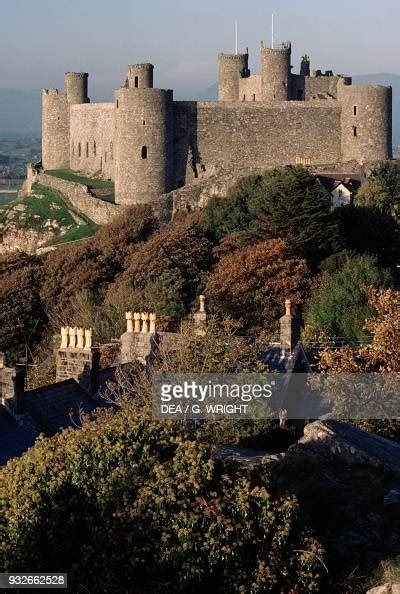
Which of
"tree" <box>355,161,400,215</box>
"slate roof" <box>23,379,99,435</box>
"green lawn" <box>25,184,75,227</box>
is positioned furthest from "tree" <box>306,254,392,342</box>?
"green lawn" <box>25,184,75,227</box>

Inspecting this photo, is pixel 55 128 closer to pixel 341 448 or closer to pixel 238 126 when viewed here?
pixel 238 126

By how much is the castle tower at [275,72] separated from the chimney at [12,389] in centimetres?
3788

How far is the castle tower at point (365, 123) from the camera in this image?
4975cm

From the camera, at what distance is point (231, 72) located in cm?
5447

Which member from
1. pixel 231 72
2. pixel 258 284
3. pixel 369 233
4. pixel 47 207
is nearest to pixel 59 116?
pixel 47 207

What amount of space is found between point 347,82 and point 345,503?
44.4 meters

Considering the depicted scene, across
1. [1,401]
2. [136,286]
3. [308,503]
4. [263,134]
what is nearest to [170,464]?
[308,503]

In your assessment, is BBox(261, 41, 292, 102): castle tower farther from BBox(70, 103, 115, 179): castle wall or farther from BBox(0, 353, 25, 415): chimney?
BBox(0, 353, 25, 415): chimney

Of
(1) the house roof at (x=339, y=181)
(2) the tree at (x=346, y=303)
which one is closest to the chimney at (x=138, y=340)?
(2) the tree at (x=346, y=303)

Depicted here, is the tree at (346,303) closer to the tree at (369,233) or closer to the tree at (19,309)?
the tree at (369,233)

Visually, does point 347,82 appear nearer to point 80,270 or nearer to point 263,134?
point 263,134

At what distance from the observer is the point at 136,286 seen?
3641 centimetres

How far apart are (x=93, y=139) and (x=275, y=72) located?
8961 millimetres

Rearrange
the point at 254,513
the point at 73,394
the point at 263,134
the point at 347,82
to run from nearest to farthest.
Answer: the point at 254,513, the point at 73,394, the point at 263,134, the point at 347,82
